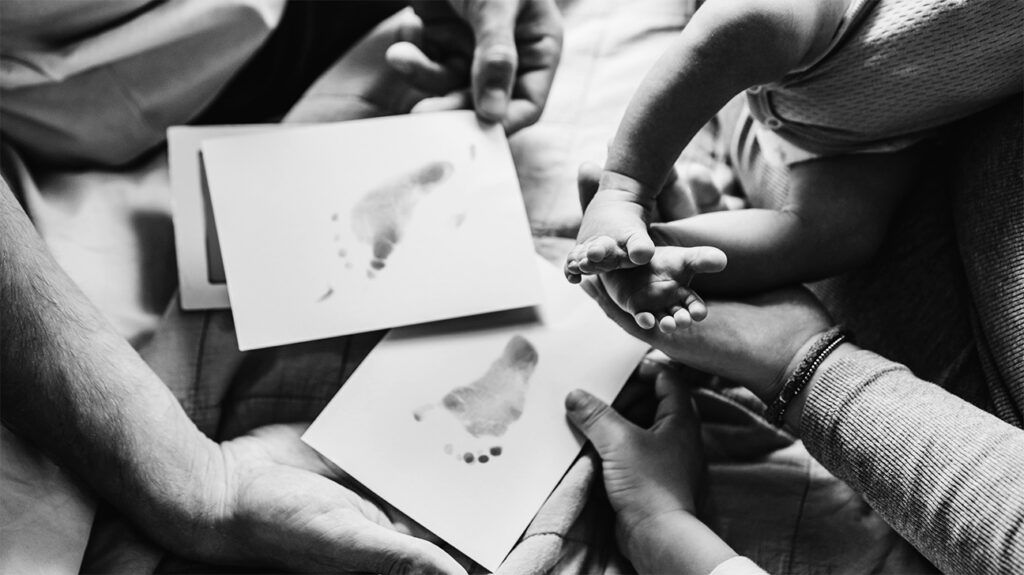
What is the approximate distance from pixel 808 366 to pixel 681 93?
245 millimetres

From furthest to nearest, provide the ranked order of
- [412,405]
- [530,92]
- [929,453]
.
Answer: [530,92]
[412,405]
[929,453]

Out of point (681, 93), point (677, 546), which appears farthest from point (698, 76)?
point (677, 546)

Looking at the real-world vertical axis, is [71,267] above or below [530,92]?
below

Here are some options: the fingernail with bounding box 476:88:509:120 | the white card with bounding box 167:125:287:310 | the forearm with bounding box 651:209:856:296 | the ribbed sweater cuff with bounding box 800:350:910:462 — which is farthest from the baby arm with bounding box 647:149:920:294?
the white card with bounding box 167:125:287:310

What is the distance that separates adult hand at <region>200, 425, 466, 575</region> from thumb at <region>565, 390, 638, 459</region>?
17 centimetres

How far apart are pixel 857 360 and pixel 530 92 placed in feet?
1.38

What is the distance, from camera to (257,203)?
81cm

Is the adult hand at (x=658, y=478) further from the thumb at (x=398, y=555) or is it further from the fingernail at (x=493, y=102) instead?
the fingernail at (x=493, y=102)

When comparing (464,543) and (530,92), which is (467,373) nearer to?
(464,543)

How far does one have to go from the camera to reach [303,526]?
0.63 m

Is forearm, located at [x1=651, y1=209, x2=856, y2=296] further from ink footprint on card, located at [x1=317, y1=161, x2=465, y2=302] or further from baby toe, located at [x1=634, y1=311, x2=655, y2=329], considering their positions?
ink footprint on card, located at [x1=317, y1=161, x2=465, y2=302]

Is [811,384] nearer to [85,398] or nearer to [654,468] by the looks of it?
[654,468]

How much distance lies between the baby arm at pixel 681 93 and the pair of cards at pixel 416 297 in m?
0.15

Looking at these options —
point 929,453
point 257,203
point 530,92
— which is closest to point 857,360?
point 929,453
